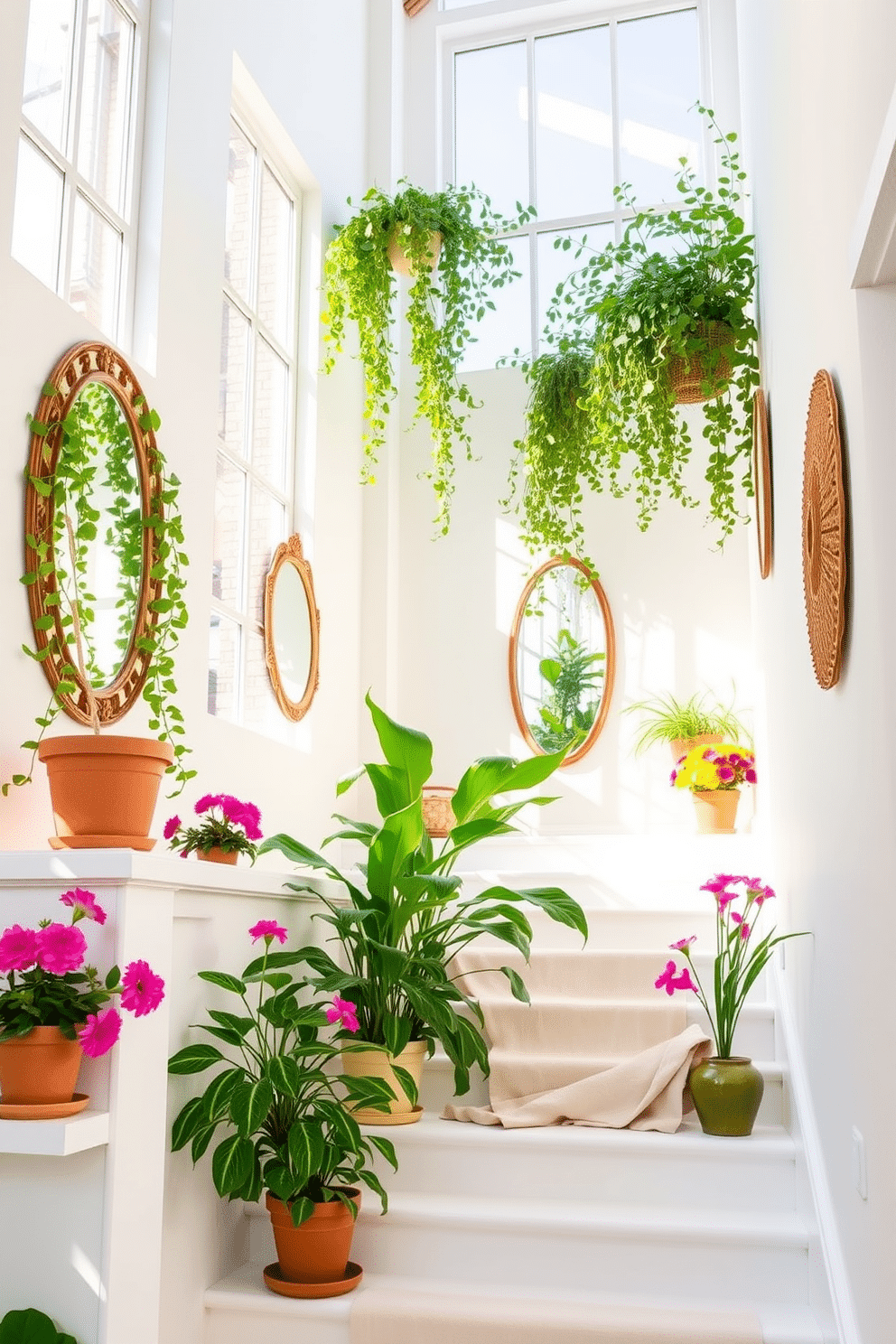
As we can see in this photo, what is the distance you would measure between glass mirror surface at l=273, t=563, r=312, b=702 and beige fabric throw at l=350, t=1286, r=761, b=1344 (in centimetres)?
224

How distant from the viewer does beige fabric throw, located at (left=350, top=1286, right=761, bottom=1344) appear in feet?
7.44

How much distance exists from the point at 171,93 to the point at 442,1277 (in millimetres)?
3194

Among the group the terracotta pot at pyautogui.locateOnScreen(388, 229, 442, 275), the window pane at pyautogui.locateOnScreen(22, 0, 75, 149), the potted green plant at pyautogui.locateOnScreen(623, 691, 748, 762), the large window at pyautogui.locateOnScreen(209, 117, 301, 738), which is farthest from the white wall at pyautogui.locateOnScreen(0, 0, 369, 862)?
the potted green plant at pyautogui.locateOnScreen(623, 691, 748, 762)

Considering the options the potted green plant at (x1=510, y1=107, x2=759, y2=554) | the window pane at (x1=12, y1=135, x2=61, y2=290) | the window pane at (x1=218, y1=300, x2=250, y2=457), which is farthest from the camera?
the window pane at (x1=218, y1=300, x2=250, y2=457)

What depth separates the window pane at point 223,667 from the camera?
378 cm

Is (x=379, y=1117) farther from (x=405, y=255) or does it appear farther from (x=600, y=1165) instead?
(x=405, y=255)

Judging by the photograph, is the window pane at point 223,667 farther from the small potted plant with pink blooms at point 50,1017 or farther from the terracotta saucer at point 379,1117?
the small potted plant with pink blooms at point 50,1017

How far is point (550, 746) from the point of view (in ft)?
16.3

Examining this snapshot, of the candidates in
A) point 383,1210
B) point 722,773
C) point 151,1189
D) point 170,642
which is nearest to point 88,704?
point 170,642

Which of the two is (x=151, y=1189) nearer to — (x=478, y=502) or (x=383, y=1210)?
(x=383, y=1210)

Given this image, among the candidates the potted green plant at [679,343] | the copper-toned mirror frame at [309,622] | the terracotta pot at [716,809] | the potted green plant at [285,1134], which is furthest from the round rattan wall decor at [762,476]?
the potted green plant at [285,1134]

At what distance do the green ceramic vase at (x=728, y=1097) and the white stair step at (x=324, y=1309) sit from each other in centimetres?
42

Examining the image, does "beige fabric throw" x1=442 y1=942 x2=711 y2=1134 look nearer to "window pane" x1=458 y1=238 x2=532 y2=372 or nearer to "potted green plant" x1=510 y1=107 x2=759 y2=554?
"potted green plant" x1=510 y1=107 x2=759 y2=554

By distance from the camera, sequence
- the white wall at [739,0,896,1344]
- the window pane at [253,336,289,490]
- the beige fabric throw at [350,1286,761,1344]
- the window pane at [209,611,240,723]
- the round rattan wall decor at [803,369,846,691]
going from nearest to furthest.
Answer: the white wall at [739,0,896,1344] < the round rattan wall decor at [803,369,846,691] < the beige fabric throw at [350,1286,761,1344] < the window pane at [209,611,240,723] < the window pane at [253,336,289,490]
